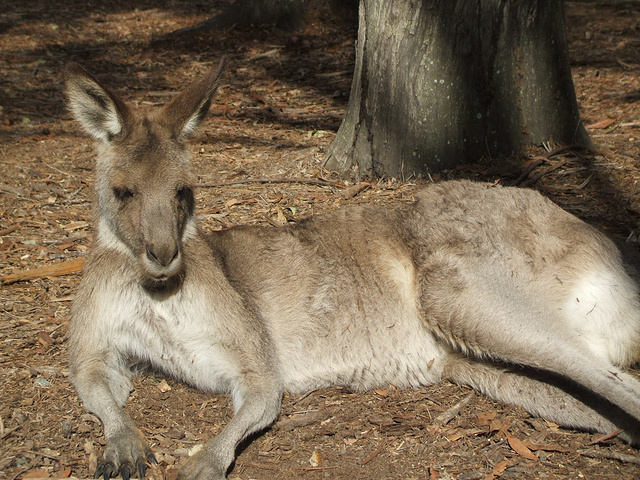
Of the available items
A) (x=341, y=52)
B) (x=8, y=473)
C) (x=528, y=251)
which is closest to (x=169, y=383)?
(x=8, y=473)

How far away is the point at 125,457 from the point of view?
124 inches

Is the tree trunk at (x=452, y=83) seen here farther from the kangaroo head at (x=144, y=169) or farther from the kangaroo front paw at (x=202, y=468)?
the kangaroo front paw at (x=202, y=468)

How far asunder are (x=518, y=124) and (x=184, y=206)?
10.2 ft

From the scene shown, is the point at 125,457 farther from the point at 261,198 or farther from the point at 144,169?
the point at 261,198

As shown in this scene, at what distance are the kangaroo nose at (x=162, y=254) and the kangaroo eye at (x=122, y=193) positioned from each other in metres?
0.32

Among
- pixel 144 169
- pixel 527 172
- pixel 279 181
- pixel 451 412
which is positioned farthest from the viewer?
pixel 279 181

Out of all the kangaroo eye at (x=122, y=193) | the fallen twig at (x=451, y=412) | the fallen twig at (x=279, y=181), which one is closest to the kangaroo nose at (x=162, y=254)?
the kangaroo eye at (x=122, y=193)

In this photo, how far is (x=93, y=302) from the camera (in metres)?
3.58

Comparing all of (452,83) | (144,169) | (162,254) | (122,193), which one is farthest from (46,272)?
(452,83)

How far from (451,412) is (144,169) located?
6.58 feet

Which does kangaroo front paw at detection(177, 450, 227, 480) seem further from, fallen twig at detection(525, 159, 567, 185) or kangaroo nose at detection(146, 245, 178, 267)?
fallen twig at detection(525, 159, 567, 185)

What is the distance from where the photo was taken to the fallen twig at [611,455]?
3201 millimetres

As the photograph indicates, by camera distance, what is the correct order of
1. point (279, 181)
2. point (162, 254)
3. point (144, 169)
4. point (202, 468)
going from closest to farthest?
point (202, 468) → point (162, 254) → point (144, 169) → point (279, 181)

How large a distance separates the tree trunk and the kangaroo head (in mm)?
2107
